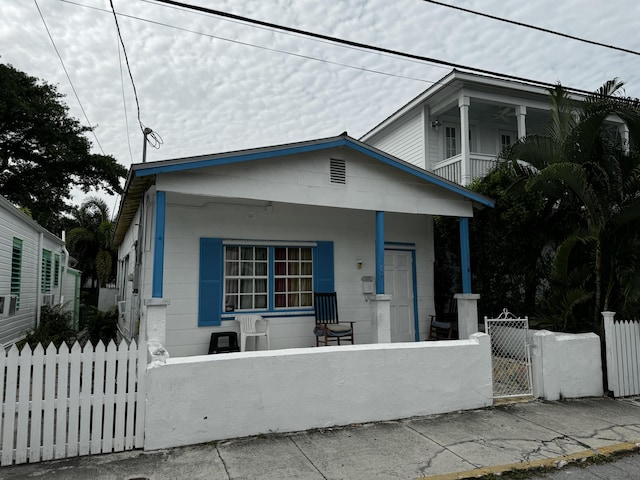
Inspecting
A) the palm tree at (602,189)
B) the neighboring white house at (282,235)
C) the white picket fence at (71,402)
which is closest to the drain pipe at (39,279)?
the neighboring white house at (282,235)

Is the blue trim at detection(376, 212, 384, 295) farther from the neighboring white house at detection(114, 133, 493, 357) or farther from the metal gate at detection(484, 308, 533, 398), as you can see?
the metal gate at detection(484, 308, 533, 398)

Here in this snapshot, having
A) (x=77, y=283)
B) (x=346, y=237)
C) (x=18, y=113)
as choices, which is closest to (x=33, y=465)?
(x=346, y=237)

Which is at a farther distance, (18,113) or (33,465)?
(18,113)

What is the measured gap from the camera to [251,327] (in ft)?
25.2

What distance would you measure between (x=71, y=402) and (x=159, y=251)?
238 centimetres

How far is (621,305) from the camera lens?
708cm

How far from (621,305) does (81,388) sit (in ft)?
25.9

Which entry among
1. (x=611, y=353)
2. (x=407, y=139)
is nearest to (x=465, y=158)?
(x=407, y=139)

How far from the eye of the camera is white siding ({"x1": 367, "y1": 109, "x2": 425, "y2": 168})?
13.0 meters

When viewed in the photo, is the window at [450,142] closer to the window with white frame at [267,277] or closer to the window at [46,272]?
the window with white frame at [267,277]

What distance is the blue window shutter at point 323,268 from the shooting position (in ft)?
28.0

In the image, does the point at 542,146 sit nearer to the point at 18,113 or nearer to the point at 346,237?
the point at 346,237

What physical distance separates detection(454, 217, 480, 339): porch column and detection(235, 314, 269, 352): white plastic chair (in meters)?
3.77

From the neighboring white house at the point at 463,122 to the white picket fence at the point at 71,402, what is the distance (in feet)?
30.1
